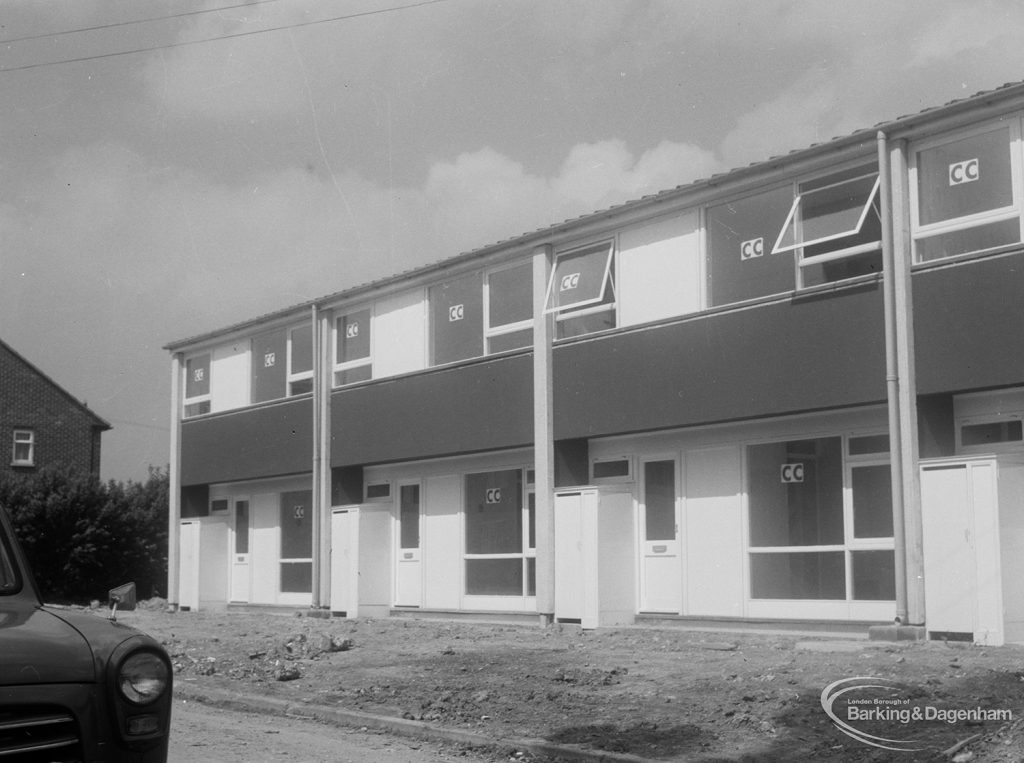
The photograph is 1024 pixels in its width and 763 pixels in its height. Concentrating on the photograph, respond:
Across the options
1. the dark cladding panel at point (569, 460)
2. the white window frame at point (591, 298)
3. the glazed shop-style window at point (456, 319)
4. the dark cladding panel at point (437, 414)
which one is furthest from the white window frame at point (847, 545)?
the glazed shop-style window at point (456, 319)

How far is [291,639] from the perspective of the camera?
18.0 metres

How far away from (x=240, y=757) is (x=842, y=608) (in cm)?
928

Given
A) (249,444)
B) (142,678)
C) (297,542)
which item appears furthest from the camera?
(249,444)

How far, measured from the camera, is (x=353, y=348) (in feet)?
84.8

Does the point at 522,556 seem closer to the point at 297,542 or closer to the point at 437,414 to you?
the point at 437,414

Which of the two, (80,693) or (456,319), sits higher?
(456,319)

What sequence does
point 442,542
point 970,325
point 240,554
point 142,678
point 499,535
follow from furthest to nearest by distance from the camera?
1. point 240,554
2. point 442,542
3. point 499,535
4. point 970,325
5. point 142,678

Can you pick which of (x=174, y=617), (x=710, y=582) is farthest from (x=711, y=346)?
(x=174, y=617)

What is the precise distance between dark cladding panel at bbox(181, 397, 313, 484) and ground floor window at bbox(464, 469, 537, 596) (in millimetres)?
5072

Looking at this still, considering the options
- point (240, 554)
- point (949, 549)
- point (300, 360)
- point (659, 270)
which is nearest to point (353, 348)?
point (300, 360)

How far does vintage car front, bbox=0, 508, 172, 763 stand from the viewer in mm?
4617

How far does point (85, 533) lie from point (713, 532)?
2712cm

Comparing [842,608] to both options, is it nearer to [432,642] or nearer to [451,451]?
[432,642]

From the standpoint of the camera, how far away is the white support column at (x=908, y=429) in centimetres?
1517
